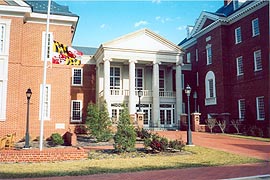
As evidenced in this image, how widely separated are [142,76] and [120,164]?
2408 cm

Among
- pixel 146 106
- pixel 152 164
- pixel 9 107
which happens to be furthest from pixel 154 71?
pixel 152 164

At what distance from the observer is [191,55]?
38.3 metres

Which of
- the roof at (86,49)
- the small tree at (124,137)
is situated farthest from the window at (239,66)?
the roof at (86,49)

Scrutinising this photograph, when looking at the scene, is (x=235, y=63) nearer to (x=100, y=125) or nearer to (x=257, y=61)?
(x=257, y=61)

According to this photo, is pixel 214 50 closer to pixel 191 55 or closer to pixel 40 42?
pixel 191 55

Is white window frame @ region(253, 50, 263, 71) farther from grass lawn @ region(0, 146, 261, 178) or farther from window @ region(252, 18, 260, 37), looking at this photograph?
grass lawn @ region(0, 146, 261, 178)

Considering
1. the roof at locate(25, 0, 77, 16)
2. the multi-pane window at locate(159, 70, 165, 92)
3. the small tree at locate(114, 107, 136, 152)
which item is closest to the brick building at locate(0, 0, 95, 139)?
the roof at locate(25, 0, 77, 16)

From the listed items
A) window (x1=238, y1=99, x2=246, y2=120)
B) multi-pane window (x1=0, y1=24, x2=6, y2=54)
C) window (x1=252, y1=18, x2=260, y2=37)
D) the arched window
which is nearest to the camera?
multi-pane window (x1=0, y1=24, x2=6, y2=54)

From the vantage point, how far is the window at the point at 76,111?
33.1 m

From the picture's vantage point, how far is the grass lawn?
923 cm

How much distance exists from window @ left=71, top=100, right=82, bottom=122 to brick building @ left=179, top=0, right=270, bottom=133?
14814mm

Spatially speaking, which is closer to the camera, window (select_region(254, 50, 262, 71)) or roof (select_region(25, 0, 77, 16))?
roof (select_region(25, 0, 77, 16))

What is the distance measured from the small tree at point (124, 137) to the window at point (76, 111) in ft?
66.1

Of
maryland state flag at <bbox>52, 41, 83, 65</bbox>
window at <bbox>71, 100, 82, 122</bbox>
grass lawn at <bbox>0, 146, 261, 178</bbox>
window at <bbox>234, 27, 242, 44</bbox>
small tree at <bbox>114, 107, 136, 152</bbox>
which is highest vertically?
window at <bbox>234, 27, 242, 44</bbox>
